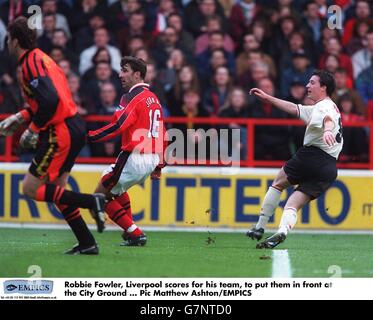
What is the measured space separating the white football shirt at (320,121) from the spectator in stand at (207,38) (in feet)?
18.5

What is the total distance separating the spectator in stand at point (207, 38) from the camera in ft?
52.0

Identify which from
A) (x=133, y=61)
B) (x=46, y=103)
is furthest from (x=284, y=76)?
(x=46, y=103)

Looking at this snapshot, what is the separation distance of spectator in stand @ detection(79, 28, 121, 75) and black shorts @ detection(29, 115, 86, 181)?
6295 mm

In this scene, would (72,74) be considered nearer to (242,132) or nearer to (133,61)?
(242,132)

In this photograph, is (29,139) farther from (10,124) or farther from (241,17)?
(241,17)

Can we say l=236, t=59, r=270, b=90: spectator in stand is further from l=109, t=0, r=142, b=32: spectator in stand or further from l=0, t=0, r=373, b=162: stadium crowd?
l=109, t=0, r=142, b=32: spectator in stand

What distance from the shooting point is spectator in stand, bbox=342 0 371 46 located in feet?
53.7

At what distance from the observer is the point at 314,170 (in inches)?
413

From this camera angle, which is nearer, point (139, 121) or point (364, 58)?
point (139, 121)

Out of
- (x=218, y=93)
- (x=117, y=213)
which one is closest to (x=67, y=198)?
(x=117, y=213)

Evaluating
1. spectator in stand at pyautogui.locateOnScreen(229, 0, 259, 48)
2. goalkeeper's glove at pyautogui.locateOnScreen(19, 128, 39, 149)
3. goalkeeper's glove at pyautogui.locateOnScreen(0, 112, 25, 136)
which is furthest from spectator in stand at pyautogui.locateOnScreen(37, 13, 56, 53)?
goalkeeper's glove at pyautogui.locateOnScreen(19, 128, 39, 149)

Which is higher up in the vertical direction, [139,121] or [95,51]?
[95,51]

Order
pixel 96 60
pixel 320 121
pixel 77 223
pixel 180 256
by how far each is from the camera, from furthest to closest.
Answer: pixel 96 60, pixel 320 121, pixel 180 256, pixel 77 223

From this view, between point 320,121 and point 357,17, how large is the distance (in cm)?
659
